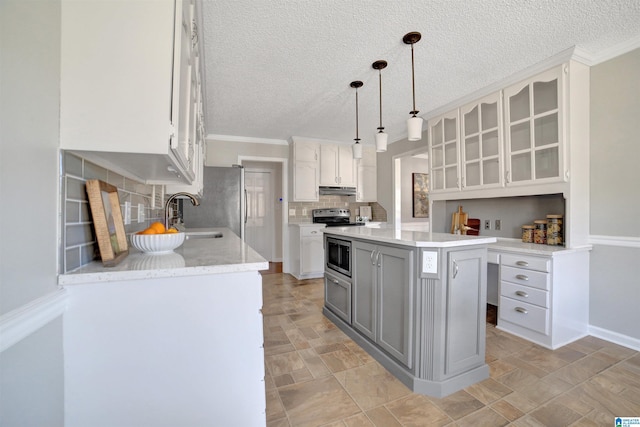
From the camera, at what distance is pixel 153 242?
1216mm

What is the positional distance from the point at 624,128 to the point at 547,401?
7.05 ft

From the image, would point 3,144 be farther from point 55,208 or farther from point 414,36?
point 414,36

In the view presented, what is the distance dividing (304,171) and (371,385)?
347 cm

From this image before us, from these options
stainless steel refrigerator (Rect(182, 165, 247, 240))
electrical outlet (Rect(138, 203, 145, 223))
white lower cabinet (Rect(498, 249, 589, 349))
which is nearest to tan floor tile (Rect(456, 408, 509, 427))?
white lower cabinet (Rect(498, 249, 589, 349))

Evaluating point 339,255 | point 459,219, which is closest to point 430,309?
point 339,255

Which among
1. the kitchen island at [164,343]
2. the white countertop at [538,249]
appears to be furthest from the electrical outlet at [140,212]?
the white countertop at [538,249]

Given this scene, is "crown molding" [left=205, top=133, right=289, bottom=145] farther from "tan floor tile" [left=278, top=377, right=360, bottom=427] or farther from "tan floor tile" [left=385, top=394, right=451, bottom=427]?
"tan floor tile" [left=385, top=394, right=451, bottom=427]

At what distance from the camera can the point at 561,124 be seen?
2289mm

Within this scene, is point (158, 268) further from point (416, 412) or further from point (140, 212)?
point (416, 412)

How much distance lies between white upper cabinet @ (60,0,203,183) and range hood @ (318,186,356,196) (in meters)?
3.95

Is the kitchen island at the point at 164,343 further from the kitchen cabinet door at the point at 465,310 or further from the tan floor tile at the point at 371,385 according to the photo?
the kitchen cabinet door at the point at 465,310

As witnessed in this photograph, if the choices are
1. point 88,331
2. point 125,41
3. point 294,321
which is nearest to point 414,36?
point 125,41

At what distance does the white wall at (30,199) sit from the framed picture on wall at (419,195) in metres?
5.77

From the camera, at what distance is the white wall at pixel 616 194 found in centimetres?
215
